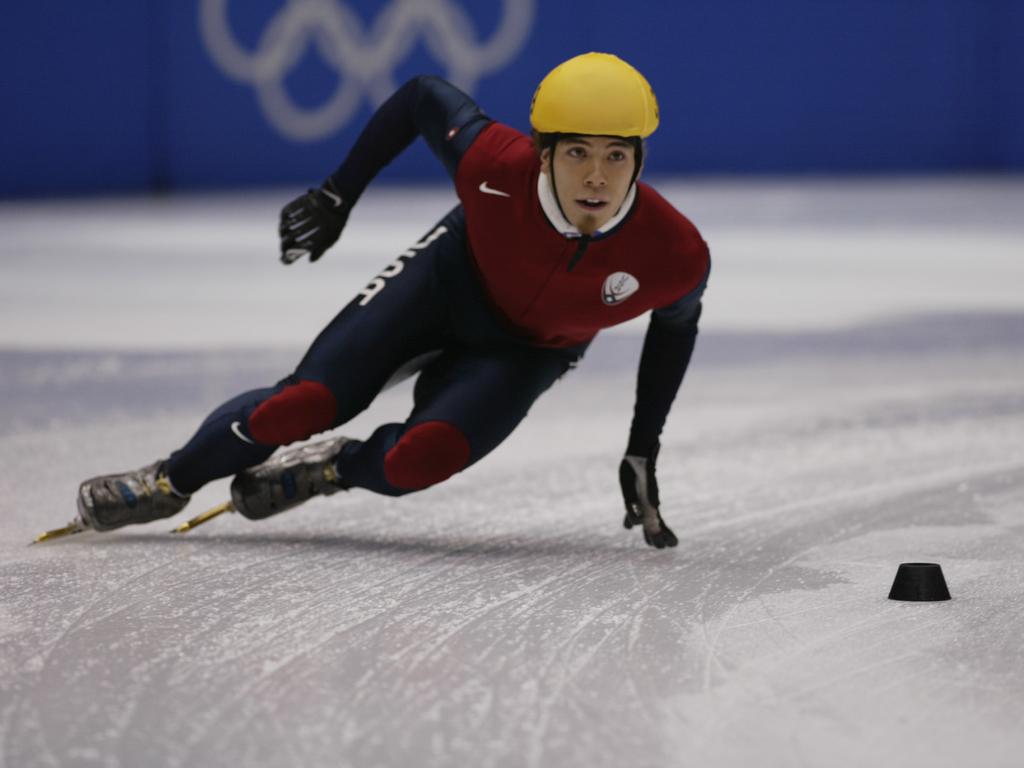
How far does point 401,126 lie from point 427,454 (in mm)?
802

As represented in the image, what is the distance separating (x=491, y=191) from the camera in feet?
11.1

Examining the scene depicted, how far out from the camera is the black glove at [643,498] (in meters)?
3.41

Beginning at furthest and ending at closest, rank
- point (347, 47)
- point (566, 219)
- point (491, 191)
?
point (347, 47)
point (491, 191)
point (566, 219)

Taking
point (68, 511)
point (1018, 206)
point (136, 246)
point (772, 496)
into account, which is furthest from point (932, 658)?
point (1018, 206)

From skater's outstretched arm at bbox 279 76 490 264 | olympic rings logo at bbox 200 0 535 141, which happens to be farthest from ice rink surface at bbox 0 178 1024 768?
olympic rings logo at bbox 200 0 535 141

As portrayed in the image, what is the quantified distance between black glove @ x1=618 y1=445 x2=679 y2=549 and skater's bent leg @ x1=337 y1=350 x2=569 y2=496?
249mm

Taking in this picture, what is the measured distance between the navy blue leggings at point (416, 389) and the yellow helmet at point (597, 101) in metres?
0.50

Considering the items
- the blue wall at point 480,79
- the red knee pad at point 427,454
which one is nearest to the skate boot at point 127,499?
the red knee pad at point 427,454

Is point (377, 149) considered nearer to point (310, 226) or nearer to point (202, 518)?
point (310, 226)

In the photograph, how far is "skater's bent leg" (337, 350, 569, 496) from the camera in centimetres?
330

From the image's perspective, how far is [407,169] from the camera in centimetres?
1616

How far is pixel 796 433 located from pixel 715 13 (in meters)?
12.3

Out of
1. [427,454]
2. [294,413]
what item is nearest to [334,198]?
[294,413]

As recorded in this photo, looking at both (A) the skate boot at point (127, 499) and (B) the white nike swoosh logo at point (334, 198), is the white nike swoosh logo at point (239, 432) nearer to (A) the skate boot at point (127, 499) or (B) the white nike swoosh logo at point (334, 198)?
(A) the skate boot at point (127, 499)
